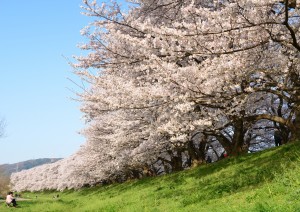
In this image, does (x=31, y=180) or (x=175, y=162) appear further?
(x=31, y=180)

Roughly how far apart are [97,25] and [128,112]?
3.84m

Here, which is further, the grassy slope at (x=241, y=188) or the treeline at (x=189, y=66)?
the treeline at (x=189, y=66)

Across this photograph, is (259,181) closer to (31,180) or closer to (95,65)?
(95,65)

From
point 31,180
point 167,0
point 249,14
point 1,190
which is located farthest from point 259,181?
point 31,180

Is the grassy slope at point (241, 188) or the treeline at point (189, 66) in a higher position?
the treeline at point (189, 66)

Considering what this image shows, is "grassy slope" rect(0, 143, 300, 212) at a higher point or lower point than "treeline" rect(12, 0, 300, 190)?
lower

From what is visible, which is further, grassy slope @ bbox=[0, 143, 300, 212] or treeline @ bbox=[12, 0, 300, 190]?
treeline @ bbox=[12, 0, 300, 190]

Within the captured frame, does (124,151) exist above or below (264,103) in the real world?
below

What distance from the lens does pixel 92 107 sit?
1575 cm

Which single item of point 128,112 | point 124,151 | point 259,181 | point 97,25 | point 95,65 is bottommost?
point 259,181

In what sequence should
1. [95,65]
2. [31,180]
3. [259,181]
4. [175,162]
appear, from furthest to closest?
[31,180] → [175,162] → [95,65] → [259,181]

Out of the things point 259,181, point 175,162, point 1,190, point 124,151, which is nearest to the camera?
point 259,181

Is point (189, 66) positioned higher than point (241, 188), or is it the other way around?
point (189, 66)

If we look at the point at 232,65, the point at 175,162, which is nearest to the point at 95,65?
the point at 232,65
